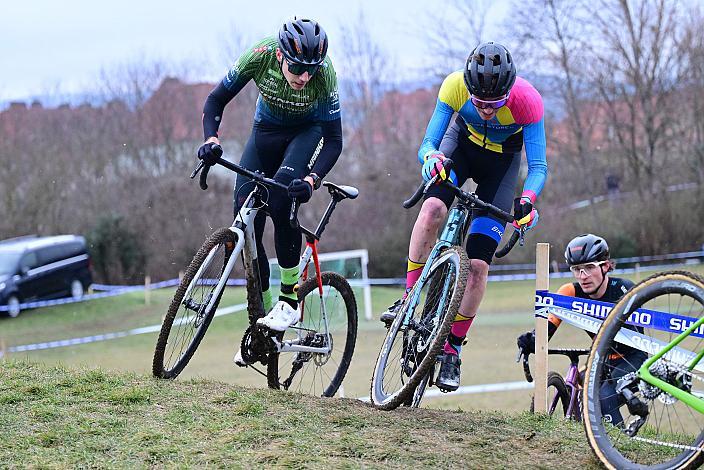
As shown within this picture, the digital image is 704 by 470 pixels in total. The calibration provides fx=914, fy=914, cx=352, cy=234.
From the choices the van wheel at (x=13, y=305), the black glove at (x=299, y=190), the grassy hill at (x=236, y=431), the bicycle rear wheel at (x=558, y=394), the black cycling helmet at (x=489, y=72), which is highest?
the black cycling helmet at (x=489, y=72)

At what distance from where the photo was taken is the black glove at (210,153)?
6.14 metres

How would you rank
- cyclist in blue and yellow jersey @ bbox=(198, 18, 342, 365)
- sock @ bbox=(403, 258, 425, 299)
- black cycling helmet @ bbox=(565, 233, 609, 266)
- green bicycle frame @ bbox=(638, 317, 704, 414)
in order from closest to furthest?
green bicycle frame @ bbox=(638, 317, 704, 414) < cyclist in blue and yellow jersey @ bbox=(198, 18, 342, 365) < sock @ bbox=(403, 258, 425, 299) < black cycling helmet @ bbox=(565, 233, 609, 266)

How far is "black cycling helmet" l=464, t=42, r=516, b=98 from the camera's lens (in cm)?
580

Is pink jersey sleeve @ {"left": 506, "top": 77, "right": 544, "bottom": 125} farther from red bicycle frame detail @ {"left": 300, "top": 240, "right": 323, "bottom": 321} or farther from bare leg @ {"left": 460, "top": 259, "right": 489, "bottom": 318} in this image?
red bicycle frame detail @ {"left": 300, "top": 240, "right": 323, "bottom": 321}

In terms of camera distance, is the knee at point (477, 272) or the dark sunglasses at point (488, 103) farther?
the knee at point (477, 272)

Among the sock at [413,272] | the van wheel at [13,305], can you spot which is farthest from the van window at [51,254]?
the sock at [413,272]

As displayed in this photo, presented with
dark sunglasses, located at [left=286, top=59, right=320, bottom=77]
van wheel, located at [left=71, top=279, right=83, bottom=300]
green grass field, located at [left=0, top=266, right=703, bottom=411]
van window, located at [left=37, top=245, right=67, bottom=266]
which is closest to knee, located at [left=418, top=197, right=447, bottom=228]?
dark sunglasses, located at [left=286, top=59, right=320, bottom=77]

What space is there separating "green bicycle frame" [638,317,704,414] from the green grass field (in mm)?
10517

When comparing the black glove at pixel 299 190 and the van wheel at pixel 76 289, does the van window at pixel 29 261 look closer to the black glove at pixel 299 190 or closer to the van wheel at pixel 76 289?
the van wheel at pixel 76 289

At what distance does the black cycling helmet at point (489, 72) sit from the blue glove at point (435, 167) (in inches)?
18.6

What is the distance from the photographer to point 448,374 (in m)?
6.16

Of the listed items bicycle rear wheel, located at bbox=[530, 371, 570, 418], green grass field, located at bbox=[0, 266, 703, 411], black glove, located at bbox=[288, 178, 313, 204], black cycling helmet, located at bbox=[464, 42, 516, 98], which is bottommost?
green grass field, located at bbox=[0, 266, 703, 411]

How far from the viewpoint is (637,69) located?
1574 inches

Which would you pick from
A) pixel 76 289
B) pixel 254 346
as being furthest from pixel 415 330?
pixel 76 289
